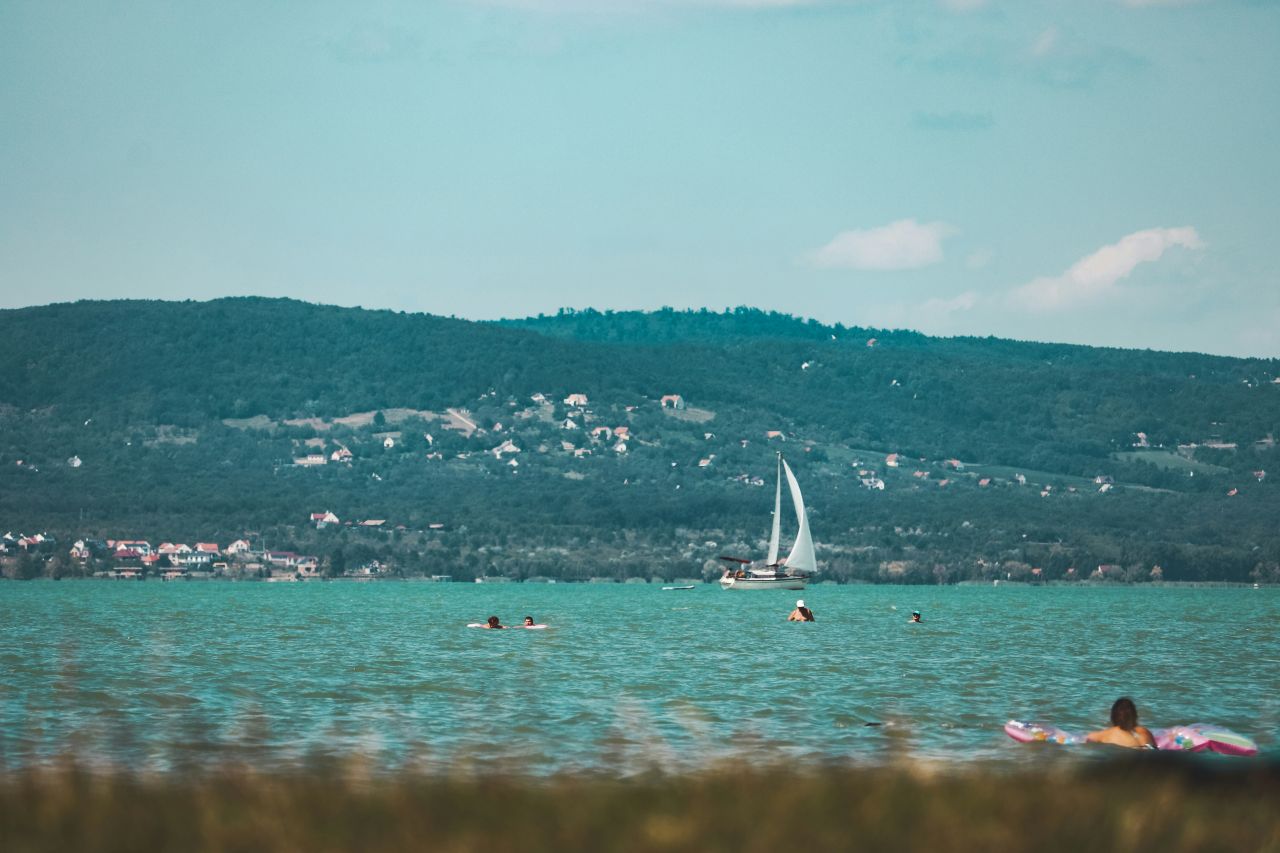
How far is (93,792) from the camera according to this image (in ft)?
54.9

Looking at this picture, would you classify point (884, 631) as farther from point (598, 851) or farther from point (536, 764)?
point (598, 851)

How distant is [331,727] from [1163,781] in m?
21.8

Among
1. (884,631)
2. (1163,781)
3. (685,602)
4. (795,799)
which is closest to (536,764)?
(1163,781)

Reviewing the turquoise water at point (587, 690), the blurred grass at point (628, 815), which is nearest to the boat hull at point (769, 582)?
the turquoise water at point (587, 690)

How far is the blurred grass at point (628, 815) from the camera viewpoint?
14414 mm

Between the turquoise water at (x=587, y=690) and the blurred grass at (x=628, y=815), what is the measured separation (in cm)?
162

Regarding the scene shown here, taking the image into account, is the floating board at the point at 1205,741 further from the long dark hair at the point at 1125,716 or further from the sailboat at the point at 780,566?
the sailboat at the point at 780,566

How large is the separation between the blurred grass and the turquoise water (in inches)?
63.6

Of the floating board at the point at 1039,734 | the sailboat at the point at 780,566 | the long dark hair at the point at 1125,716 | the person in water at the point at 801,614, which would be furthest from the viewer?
the sailboat at the point at 780,566

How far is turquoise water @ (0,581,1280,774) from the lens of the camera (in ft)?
110

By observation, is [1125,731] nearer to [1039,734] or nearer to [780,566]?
[1039,734]

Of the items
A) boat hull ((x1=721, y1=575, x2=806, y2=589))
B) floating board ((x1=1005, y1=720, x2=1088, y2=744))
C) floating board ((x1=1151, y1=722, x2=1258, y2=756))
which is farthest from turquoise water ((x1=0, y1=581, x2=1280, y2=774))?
boat hull ((x1=721, y1=575, x2=806, y2=589))

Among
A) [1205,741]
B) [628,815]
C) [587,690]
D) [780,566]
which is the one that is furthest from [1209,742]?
[780,566]

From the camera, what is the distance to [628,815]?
15.4 m
